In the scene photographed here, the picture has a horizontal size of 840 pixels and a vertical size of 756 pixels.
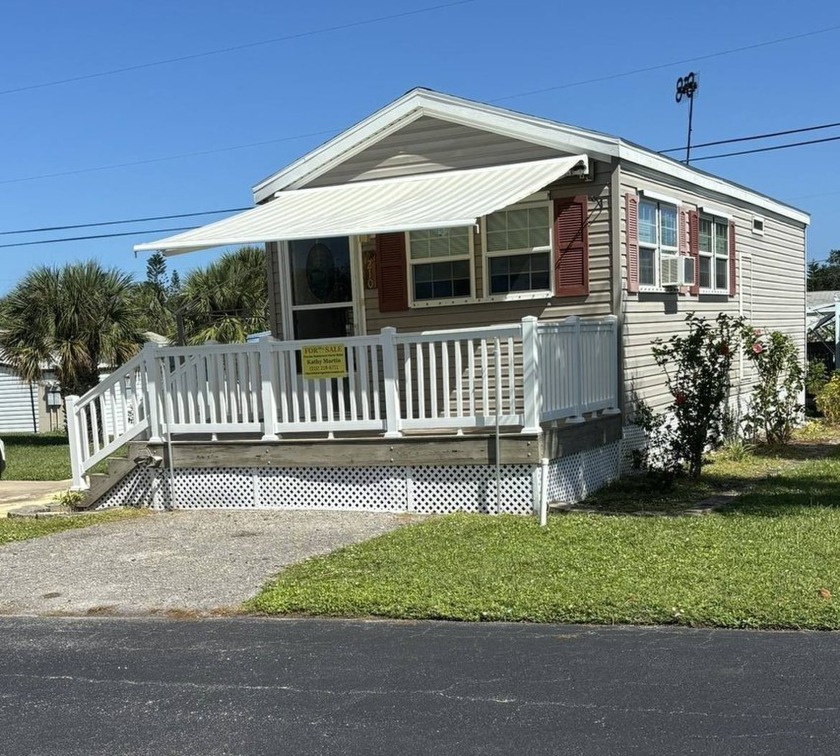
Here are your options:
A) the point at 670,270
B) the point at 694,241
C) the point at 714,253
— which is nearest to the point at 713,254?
the point at 714,253

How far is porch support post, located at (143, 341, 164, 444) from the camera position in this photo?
382 inches

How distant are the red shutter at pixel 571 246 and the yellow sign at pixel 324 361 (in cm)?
292

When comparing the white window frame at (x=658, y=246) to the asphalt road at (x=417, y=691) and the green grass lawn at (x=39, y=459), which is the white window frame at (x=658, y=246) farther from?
the green grass lawn at (x=39, y=459)

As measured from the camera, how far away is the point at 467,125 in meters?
10.8

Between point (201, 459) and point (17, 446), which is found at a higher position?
point (201, 459)

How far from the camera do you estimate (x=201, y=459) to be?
31.7ft

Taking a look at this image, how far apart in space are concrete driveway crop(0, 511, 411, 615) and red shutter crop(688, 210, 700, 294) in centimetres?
602

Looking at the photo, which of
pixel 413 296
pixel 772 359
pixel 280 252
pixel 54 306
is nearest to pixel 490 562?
pixel 413 296

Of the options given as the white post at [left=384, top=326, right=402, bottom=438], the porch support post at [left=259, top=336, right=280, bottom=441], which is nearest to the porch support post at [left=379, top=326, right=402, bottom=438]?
the white post at [left=384, top=326, right=402, bottom=438]

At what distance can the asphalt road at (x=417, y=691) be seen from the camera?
3.83 meters

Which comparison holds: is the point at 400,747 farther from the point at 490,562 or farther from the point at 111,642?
the point at 490,562

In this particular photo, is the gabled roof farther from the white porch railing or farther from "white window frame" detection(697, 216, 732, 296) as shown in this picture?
the white porch railing

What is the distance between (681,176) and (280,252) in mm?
5521

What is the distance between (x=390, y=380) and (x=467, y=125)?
150 inches
